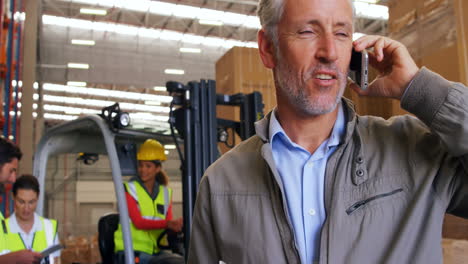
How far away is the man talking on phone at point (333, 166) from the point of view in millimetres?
1170

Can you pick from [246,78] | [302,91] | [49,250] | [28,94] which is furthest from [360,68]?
[28,94]

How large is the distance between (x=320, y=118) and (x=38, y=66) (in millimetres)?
14263

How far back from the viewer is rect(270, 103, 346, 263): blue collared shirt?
4.08 feet

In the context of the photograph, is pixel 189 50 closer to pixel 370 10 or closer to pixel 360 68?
pixel 370 10

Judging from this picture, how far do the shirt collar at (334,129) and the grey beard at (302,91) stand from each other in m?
0.06

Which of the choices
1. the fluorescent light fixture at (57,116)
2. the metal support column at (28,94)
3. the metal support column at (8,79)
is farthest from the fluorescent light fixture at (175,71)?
the fluorescent light fixture at (57,116)

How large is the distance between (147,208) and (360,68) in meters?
3.40

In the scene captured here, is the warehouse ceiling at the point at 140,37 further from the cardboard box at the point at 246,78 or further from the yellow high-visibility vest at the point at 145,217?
the yellow high-visibility vest at the point at 145,217

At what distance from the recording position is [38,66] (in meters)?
14.4

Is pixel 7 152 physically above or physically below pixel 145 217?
above

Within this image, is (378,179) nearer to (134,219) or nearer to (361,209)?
(361,209)

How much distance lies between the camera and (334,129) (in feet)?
4.44

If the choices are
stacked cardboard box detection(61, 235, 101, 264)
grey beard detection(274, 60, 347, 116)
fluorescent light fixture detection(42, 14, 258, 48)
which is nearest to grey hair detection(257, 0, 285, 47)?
grey beard detection(274, 60, 347, 116)

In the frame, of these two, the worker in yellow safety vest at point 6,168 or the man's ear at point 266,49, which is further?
the worker in yellow safety vest at point 6,168
